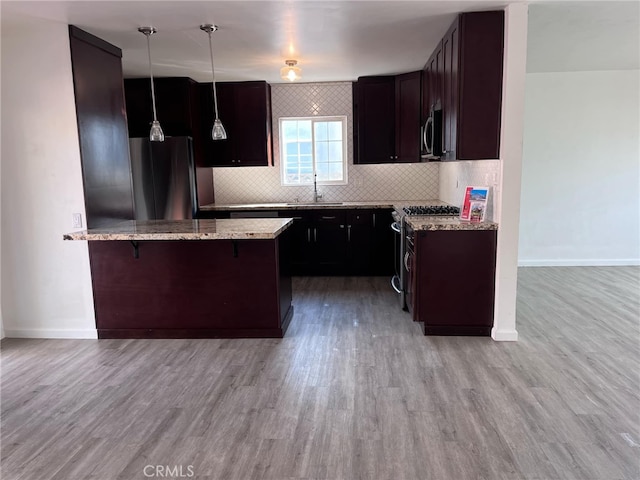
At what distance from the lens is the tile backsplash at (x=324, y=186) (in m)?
5.83

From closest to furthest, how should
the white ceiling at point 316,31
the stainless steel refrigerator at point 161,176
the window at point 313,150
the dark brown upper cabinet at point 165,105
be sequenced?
the white ceiling at point 316,31
the stainless steel refrigerator at point 161,176
the dark brown upper cabinet at point 165,105
the window at point 313,150

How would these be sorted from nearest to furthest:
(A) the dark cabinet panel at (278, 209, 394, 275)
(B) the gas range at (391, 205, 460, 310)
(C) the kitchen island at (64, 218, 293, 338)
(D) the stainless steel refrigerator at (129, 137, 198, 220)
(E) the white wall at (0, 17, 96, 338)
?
1. (E) the white wall at (0, 17, 96, 338)
2. (C) the kitchen island at (64, 218, 293, 338)
3. (B) the gas range at (391, 205, 460, 310)
4. (D) the stainless steel refrigerator at (129, 137, 198, 220)
5. (A) the dark cabinet panel at (278, 209, 394, 275)

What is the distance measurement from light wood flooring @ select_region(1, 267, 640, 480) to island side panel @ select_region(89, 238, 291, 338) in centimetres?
16

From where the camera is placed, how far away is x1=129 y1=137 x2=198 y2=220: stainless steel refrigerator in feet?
16.4

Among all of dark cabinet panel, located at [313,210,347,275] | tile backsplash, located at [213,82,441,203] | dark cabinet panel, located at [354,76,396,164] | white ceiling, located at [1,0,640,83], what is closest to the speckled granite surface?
white ceiling, located at [1,0,640,83]

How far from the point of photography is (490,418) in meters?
2.37

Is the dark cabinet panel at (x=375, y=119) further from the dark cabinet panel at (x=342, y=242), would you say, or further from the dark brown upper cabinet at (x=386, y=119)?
the dark cabinet panel at (x=342, y=242)

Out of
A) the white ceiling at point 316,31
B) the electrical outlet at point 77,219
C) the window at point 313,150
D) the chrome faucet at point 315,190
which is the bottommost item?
the electrical outlet at point 77,219

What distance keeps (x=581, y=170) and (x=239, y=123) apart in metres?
4.45

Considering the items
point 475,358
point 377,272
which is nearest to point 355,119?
point 377,272

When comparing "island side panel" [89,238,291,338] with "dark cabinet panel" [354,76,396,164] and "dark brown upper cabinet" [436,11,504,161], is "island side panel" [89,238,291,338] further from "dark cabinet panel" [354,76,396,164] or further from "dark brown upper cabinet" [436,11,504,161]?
"dark cabinet panel" [354,76,396,164]

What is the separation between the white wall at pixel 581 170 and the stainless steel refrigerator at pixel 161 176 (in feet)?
14.1

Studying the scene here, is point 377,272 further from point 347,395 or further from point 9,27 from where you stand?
point 9,27

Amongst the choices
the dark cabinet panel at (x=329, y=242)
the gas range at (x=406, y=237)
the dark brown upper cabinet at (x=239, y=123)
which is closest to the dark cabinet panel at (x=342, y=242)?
the dark cabinet panel at (x=329, y=242)
